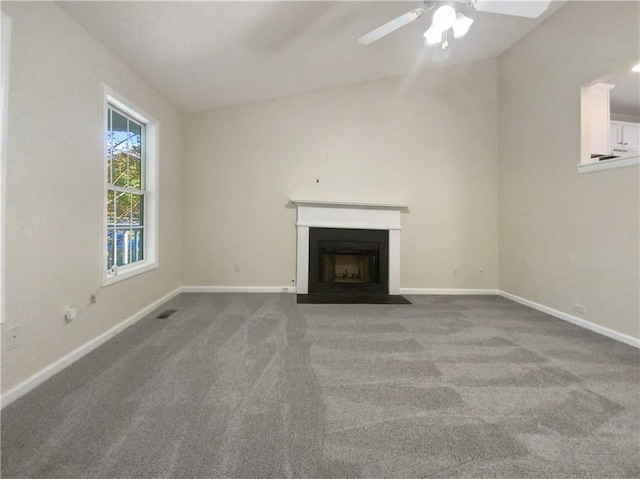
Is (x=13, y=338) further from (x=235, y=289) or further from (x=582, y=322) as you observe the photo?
(x=582, y=322)

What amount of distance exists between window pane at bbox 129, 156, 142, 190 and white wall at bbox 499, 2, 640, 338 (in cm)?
463

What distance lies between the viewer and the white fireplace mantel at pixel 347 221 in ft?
13.0

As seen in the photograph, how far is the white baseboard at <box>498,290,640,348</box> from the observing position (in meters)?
2.38

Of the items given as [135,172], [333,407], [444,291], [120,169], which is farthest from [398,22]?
[444,291]

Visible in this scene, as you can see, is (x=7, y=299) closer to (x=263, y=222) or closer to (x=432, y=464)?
(x=432, y=464)

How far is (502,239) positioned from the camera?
13.1ft

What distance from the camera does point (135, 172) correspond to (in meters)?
3.04

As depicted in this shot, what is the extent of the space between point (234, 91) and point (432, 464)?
12.8 ft

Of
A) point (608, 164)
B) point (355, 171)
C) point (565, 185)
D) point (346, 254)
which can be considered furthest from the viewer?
point (346, 254)

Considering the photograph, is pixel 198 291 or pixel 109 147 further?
pixel 198 291

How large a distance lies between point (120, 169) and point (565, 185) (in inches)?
181

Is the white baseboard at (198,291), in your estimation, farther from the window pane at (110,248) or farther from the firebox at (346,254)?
the window pane at (110,248)

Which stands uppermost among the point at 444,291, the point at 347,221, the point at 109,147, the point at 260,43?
the point at 260,43

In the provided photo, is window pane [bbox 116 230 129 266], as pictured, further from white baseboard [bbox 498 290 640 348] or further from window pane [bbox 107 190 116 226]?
white baseboard [bbox 498 290 640 348]
